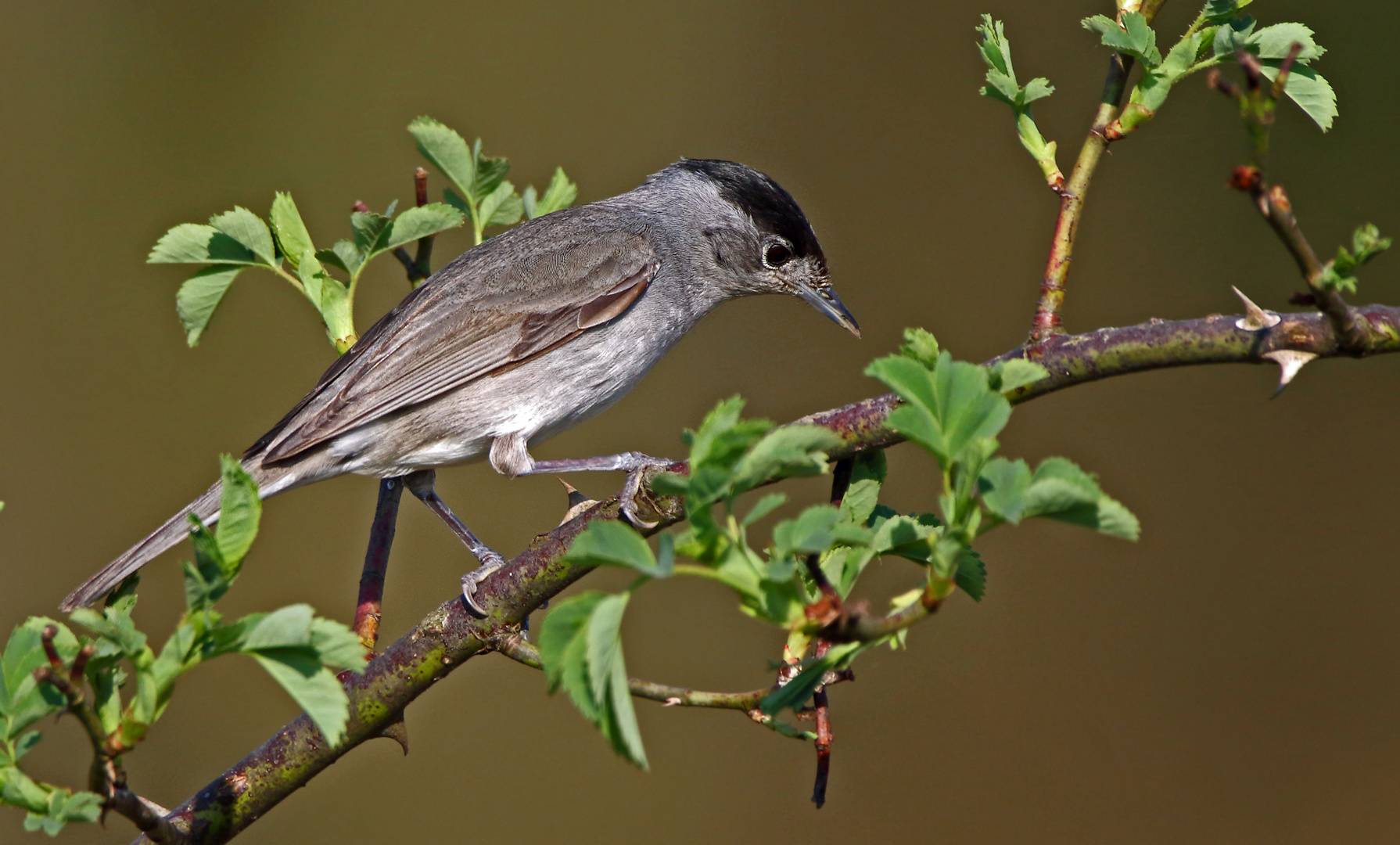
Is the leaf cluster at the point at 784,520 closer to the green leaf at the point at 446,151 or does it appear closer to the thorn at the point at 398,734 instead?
the thorn at the point at 398,734

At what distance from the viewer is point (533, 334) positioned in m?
3.05

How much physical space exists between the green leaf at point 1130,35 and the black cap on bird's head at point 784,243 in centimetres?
173

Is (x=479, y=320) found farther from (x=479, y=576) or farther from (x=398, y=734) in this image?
(x=398, y=734)

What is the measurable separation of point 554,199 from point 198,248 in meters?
0.78

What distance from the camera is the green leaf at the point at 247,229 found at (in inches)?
83.6

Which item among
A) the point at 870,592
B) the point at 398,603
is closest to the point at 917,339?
the point at 870,592

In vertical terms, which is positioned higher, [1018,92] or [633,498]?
[1018,92]

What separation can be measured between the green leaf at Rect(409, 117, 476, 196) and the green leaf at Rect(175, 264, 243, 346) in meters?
0.44

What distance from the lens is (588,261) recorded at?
126 inches

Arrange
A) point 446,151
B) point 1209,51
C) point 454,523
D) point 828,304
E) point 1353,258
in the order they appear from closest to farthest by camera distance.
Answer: point 1353,258
point 1209,51
point 446,151
point 454,523
point 828,304

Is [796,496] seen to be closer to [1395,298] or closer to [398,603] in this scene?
[398,603]

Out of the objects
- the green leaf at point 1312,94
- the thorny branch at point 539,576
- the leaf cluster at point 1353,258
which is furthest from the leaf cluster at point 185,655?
the green leaf at point 1312,94

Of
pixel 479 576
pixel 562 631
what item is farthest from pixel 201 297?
pixel 562 631

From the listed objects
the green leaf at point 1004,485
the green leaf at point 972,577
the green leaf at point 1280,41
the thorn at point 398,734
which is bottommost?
the thorn at point 398,734
